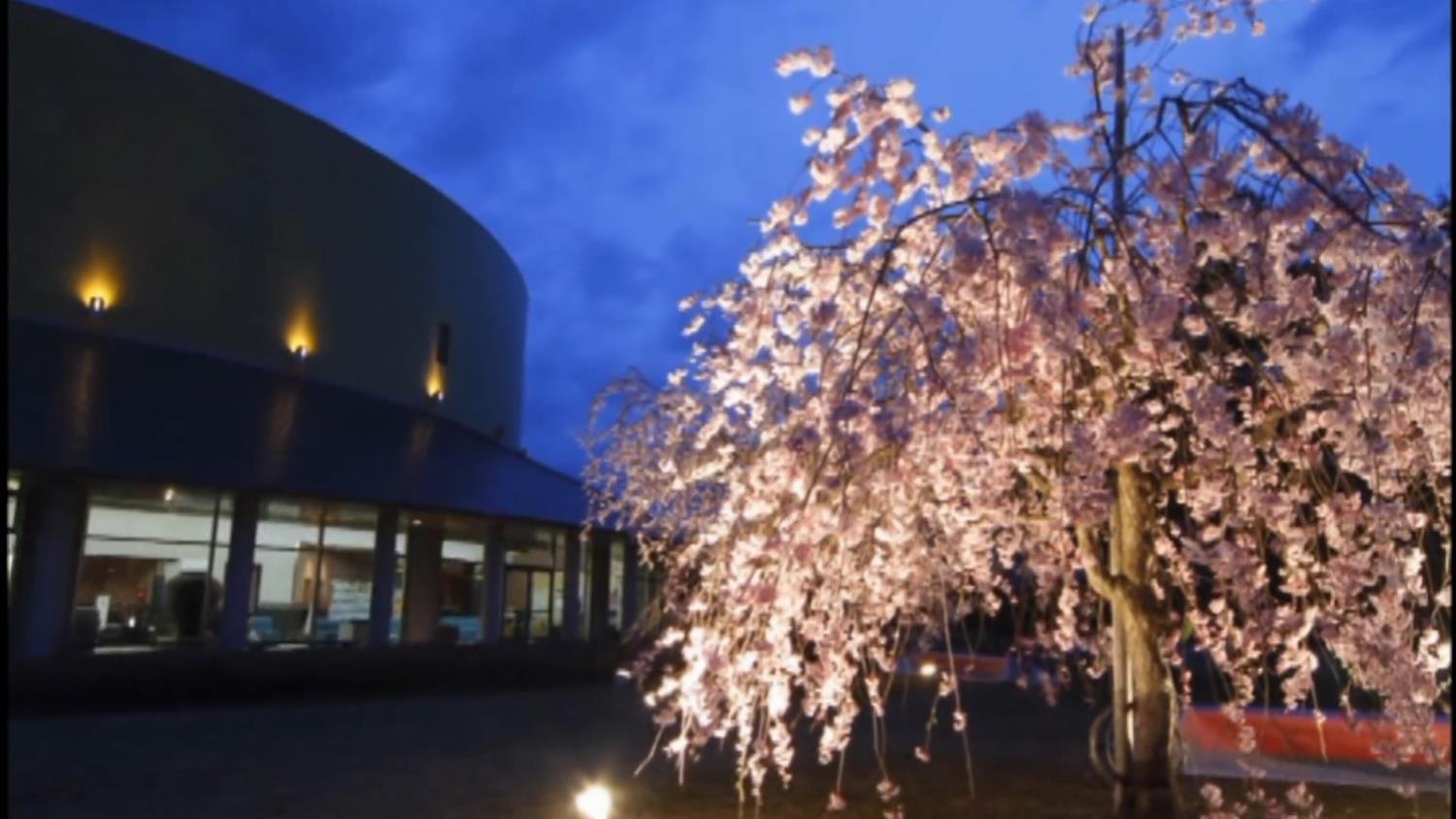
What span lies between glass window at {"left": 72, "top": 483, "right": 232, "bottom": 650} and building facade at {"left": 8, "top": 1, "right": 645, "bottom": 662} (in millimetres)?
36

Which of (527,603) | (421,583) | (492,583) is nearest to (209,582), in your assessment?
(421,583)

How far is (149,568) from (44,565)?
76.0 inches

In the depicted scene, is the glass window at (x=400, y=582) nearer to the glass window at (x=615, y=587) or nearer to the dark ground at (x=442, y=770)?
the glass window at (x=615, y=587)

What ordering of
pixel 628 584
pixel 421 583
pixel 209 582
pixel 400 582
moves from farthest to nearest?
1. pixel 628 584
2. pixel 421 583
3. pixel 400 582
4. pixel 209 582

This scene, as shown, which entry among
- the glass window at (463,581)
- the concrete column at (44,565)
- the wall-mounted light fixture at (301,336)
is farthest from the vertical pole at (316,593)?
the concrete column at (44,565)

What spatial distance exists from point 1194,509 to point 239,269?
18.6 meters

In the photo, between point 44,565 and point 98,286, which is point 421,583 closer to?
point 44,565

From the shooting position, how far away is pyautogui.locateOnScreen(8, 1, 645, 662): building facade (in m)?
16.3

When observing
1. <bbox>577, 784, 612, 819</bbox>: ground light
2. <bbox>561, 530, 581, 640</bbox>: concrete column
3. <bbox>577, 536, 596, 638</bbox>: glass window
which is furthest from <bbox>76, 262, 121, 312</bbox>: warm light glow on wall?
<bbox>577, 784, 612, 819</bbox>: ground light

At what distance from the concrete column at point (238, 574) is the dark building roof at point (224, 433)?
1307 mm

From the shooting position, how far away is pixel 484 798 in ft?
29.7

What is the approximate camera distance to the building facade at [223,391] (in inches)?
642

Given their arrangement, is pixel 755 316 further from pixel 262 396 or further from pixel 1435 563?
pixel 262 396

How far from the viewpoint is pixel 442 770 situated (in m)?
10.3
